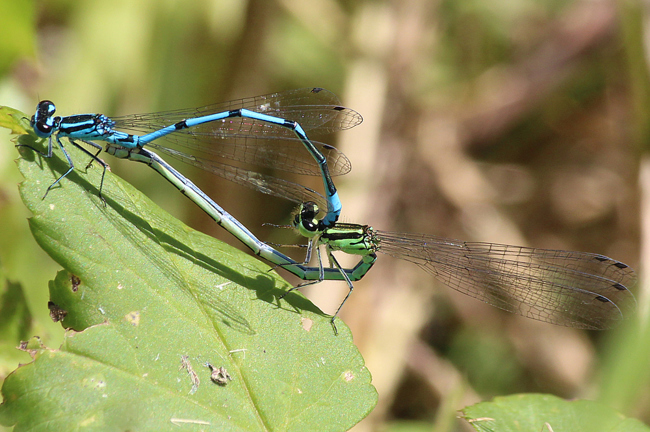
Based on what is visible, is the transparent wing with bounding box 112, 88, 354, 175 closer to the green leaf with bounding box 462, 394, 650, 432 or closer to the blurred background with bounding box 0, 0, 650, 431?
the blurred background with bounding box 0, 0, 650, 431

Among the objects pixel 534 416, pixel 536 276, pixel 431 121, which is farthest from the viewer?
pixel 431 121

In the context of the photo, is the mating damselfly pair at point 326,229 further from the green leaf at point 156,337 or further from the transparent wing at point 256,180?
the green leaf at point 156,337

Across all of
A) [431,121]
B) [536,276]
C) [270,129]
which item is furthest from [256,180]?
[431,121]

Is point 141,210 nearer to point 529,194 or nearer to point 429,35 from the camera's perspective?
point 429,35

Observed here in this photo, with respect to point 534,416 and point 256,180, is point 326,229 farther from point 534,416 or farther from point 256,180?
point 534,416

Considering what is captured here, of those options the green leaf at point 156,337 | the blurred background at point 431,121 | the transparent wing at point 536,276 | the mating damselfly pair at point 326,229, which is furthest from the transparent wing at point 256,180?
the blurred background at point 431,121

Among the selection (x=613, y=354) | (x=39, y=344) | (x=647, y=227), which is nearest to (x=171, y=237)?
(x=39, y=344)
